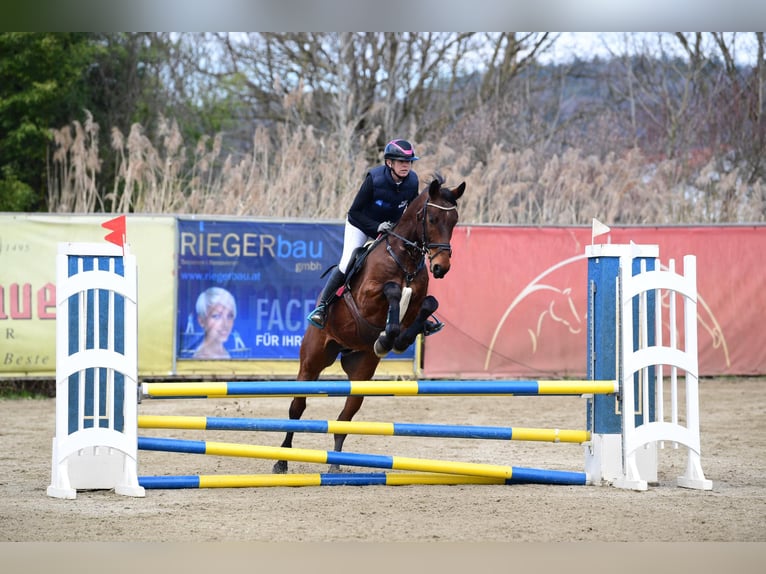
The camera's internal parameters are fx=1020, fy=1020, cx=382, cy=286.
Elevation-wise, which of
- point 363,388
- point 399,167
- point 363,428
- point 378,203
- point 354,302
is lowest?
point 363,428

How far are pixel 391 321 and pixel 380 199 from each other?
98cm

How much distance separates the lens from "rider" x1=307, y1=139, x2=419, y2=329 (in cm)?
716

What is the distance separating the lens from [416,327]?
698 centimetres

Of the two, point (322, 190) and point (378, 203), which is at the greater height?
point (322, 190)

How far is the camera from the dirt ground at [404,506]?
5.00 meters

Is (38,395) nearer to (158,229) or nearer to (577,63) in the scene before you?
(158,229)

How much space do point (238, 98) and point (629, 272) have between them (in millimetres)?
21225

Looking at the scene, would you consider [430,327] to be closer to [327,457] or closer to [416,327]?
[416,327]

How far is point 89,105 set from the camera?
75.5 ft

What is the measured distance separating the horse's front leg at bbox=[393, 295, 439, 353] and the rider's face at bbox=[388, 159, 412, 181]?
2.92 ft

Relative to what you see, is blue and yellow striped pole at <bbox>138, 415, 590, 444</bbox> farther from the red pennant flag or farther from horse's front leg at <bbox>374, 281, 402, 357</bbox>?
the red pennant flag

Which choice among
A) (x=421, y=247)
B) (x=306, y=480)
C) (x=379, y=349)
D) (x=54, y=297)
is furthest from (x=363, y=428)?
(x=54, y=297)

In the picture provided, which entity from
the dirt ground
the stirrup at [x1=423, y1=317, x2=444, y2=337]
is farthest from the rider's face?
the dirt ground

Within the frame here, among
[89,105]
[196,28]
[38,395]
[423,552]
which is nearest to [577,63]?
[89,105]
